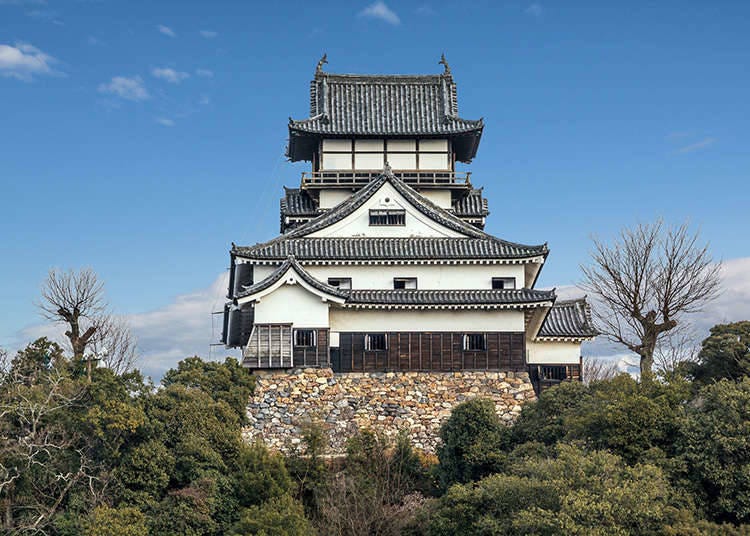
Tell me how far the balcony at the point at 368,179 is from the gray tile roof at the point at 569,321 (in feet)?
20.2

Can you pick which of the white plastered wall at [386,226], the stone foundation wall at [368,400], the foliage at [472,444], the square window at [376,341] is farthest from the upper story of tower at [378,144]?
the foliage at [472,444]

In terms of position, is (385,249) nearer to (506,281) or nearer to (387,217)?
(387,217)

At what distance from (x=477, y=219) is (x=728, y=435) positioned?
1864 centimetres

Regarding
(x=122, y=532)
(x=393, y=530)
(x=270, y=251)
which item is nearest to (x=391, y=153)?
(x=270, y=251)

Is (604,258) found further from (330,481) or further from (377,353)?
(330,481)

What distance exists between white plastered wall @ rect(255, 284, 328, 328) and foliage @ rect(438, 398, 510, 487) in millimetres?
6477

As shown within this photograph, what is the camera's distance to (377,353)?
93.8 ft

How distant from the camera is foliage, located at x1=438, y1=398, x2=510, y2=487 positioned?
22469mm

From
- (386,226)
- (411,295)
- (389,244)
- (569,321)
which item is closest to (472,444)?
(411,295)

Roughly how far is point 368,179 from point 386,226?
4.15 m

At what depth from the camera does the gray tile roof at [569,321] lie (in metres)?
32.4

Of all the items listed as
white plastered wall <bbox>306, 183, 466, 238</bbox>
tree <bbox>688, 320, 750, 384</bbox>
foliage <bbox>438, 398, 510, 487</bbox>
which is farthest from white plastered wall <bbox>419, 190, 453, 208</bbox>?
tree <bbox>688, 320, 750, 384</bbox>

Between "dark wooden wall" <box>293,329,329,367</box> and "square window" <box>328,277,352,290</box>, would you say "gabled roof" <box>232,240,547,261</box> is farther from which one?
"dark wooden wall" <box>293,329,329,367</box>

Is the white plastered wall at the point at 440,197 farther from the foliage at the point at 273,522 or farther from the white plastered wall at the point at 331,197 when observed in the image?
the foliage at the point at 273,522
